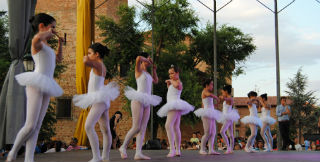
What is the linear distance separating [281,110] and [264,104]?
154 centimetres

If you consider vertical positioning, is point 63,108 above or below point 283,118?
above

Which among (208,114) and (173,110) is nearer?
(173,110)

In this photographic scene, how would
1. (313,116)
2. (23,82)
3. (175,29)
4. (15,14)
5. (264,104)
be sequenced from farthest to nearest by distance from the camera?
(313,116) < (175,29) < (264,104) < (15,14) < (23,82)

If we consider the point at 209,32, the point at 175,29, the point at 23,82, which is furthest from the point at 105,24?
the point at 23,82

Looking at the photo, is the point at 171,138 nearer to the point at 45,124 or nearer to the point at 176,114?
the point at 176,114

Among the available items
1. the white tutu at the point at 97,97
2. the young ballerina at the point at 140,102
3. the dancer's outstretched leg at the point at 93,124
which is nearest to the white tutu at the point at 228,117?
the young ballerina at the point at 140,102

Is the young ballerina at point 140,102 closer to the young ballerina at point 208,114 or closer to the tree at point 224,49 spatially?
the young ballerina at point 208,114

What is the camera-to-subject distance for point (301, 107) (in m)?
36.6

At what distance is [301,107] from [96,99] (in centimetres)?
3274

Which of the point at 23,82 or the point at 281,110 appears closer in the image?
the point at 23,82

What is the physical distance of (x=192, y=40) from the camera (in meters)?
31.6

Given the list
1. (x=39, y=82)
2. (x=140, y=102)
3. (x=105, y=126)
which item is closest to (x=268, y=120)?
(x=140, y=102)

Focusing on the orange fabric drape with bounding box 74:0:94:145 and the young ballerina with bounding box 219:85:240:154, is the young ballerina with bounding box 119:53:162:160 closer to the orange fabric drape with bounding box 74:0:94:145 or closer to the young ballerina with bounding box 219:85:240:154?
the young ballerina with bounding box 219:85:240:154

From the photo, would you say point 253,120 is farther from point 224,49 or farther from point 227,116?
point 224,49
